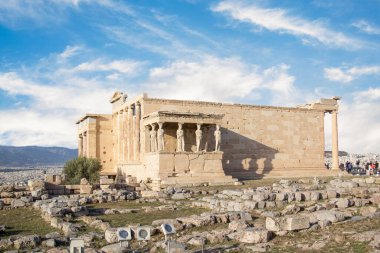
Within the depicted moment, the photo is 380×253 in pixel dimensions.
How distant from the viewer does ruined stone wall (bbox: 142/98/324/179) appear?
3344 centimetres

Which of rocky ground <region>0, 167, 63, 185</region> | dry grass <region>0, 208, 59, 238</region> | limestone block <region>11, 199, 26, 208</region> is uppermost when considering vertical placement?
limestone block <region>11, 199, 26, 208</region>

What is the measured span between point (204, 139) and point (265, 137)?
20.0 feet

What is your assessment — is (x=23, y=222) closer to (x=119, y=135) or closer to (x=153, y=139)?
(x=153, y=139)

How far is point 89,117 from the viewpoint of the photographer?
38.1 m

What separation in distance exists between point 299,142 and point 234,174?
7628mm

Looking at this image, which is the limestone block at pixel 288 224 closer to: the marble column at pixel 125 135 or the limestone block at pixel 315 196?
the limestone block at pixel 315 196

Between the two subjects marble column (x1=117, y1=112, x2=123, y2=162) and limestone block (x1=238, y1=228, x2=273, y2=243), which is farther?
marble column (x1=117, y1=112, x2=123, y2=162)

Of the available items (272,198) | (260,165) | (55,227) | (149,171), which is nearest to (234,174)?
(260,165)

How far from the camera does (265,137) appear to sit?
1409 inches

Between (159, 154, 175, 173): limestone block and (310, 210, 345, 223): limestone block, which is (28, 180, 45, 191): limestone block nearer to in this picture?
(159, 154, 175, 173): limestone block

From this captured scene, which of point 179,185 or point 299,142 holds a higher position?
point 299,142

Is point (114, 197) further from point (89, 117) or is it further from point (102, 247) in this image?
point (89, 117)

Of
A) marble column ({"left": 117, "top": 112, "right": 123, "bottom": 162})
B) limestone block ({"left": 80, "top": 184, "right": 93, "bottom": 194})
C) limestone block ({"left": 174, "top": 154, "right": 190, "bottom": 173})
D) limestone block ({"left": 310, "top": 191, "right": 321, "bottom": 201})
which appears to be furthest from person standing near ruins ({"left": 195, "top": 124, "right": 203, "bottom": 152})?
limestone block ({"left": 310, "top": 191, "right": 321, "bottom": 201})

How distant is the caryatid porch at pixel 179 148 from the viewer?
27359 millimetres
